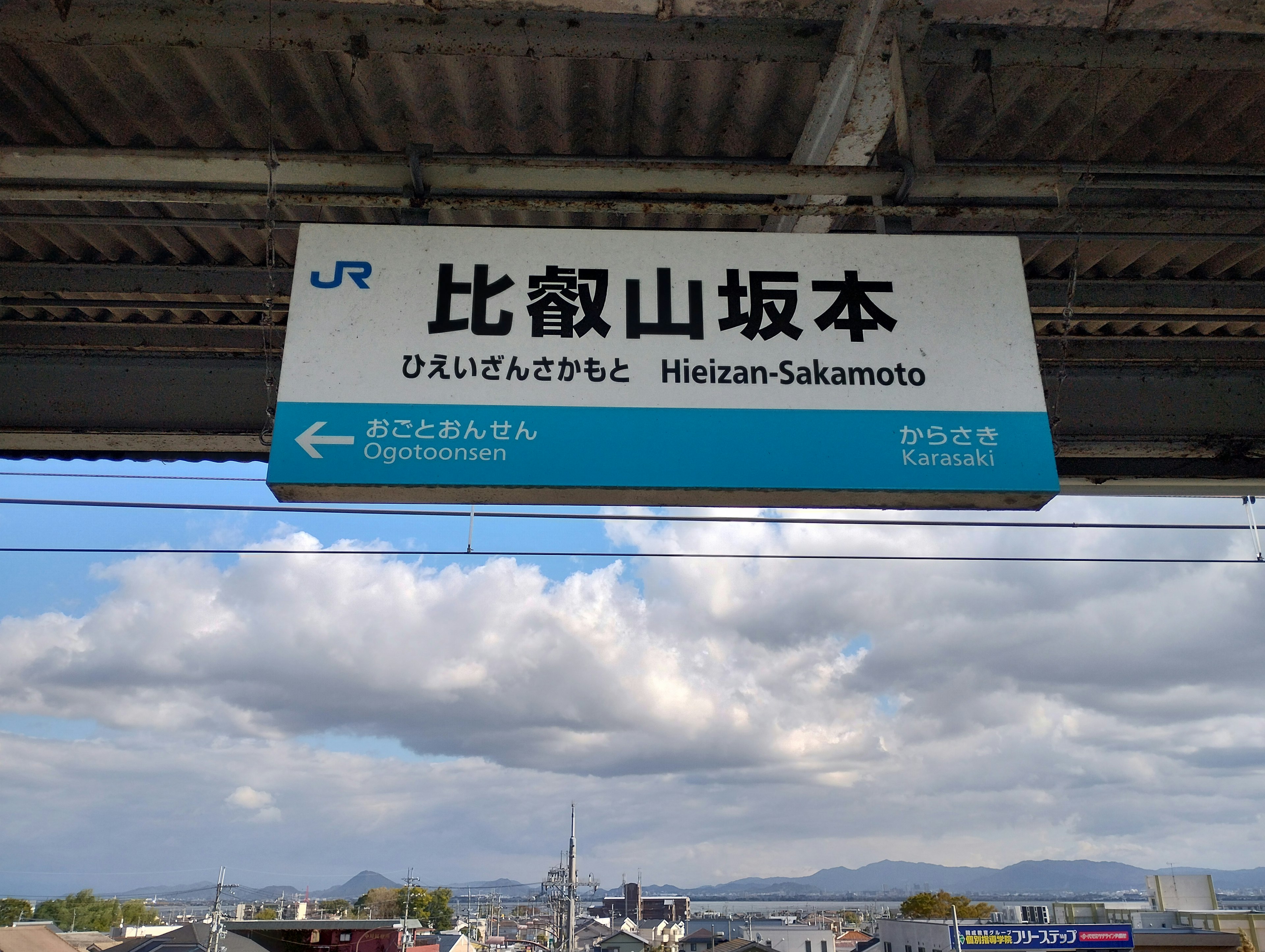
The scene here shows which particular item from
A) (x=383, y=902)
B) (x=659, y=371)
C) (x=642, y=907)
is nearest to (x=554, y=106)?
(x=659, y=371)

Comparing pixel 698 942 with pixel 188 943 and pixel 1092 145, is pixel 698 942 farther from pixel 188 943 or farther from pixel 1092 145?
pixel 1092 145

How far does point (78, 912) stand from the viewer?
A: 79.2 metres

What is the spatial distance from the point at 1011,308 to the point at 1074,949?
30.6 metres

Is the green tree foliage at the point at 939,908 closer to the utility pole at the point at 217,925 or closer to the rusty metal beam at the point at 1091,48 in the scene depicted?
the utility pole at the point at 217,925

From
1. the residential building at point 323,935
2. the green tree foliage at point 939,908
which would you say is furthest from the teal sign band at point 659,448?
the green tree foliage at point 939,908

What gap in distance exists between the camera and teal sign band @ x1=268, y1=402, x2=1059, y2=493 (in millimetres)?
3062

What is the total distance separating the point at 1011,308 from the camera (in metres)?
3.60

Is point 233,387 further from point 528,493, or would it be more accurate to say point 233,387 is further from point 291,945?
point 291,945

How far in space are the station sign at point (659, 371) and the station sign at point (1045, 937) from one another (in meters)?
29.6

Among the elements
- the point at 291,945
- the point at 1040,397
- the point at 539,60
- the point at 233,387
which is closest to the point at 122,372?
the point at 233,387

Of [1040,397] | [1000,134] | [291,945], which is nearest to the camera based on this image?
[1040,397]

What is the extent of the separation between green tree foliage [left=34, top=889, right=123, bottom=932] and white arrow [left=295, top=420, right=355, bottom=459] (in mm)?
91037

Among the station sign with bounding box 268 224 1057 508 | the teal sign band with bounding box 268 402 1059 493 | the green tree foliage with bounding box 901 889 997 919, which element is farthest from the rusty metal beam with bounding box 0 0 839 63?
the green tree foliage with bounding box 901 889 997 919

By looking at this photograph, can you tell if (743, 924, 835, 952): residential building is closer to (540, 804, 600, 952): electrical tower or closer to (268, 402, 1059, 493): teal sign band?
(540, 804, 600, 952): electrical tower
